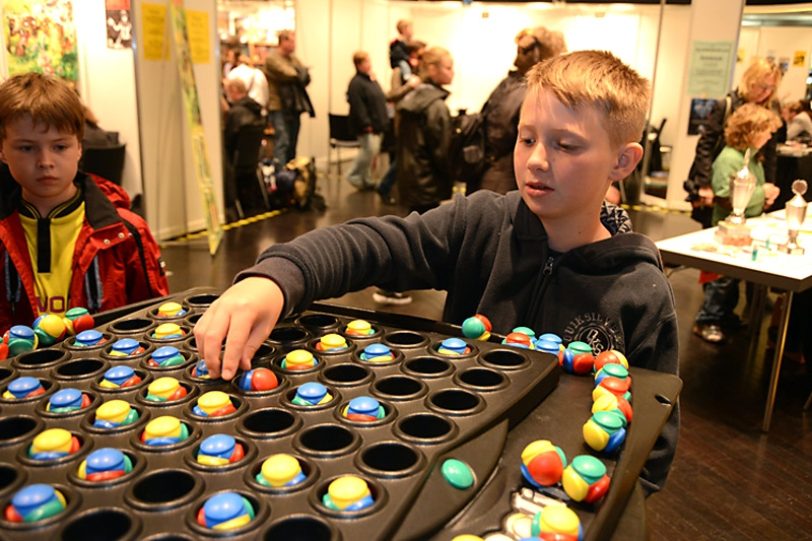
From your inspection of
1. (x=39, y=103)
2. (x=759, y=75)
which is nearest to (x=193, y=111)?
(x=39, y=103)

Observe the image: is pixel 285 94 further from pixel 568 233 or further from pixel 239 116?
pixel 568 233

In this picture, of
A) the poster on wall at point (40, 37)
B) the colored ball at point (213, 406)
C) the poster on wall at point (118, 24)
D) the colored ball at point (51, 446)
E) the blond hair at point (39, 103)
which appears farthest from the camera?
the poster on wall at point (118, 24)

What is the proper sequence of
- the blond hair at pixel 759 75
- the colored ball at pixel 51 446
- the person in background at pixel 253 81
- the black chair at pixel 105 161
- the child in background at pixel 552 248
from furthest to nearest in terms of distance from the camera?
1. the person in background at pixel 253 81
2. the black chair at pixel 105 161
3. the blond hair at pixel 759 75
4. the child in background at pixel 552 248
5. the colored ball at pixel 51 446

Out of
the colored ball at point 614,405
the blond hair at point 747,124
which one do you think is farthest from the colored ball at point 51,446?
the blond hair at point 747,124

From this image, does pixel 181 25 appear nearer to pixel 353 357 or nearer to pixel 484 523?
pixel 353 357

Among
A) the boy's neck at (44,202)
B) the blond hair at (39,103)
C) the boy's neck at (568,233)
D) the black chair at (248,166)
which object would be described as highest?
the blond hair at (39,103)

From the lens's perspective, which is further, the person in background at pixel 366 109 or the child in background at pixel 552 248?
the person in background at pixel 366 109

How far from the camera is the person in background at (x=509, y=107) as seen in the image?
3697 mm

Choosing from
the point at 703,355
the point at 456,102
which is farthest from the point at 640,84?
the point at 456,102

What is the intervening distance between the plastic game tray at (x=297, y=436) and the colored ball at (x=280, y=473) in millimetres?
12

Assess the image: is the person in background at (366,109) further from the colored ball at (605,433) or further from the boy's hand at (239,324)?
the colored ball at (605,433)

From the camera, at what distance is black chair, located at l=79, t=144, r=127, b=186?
15.9 feet

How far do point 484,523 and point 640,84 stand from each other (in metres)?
1.06

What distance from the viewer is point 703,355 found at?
13.3 ft
